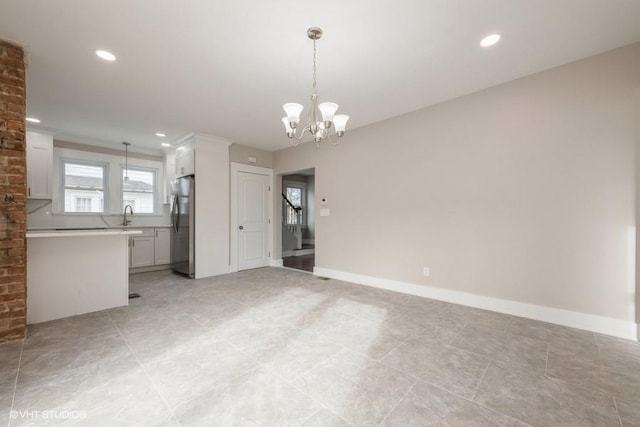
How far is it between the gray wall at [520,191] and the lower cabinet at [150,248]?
4.34 meters

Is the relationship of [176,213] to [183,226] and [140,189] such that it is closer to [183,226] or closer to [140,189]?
[183,226]

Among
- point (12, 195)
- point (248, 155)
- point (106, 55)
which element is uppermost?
point (106, 55)

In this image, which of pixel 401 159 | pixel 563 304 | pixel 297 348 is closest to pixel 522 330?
pixel 563 304

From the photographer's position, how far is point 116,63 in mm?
2582

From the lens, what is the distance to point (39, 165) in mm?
4371

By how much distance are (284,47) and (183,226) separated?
3.98 m

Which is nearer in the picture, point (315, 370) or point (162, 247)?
point (315, 370)

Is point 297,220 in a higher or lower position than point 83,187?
lower

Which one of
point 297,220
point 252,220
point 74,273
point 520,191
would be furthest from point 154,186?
point 520,191

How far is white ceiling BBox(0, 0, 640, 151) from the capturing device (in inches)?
75.6

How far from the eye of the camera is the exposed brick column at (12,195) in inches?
88.4

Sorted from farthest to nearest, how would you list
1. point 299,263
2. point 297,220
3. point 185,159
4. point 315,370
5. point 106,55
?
point 297,220
point 299,263
point 185,159
point 106,55
point 315,370

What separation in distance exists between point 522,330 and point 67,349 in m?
4.24

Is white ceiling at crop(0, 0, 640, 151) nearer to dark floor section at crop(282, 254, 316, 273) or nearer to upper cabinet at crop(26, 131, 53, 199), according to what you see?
upper cabinet at crop(26, 131, 53, 199)
